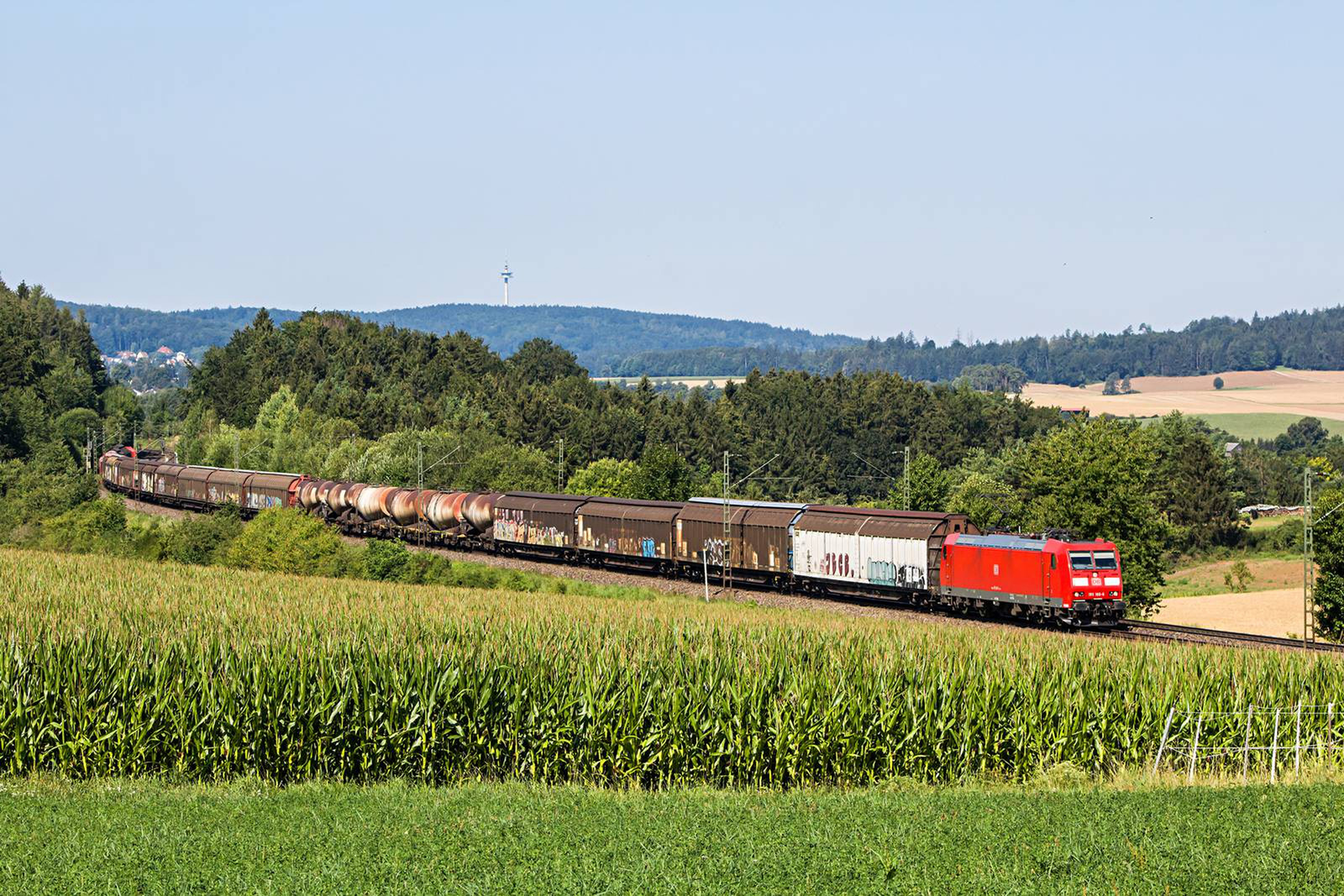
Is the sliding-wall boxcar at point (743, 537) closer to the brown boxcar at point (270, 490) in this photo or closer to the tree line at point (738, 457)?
the tree line at point (738, 457)

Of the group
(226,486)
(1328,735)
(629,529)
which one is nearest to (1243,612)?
(629,529)

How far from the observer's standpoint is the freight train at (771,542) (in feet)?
165

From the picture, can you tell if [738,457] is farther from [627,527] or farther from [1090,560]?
[1090,560]

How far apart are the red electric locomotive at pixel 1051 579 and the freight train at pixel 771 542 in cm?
4

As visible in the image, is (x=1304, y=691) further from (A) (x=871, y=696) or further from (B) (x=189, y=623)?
(B) (x=189, y=623)

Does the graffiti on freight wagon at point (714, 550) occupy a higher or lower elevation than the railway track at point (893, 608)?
higher

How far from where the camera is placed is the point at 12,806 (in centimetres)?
2470

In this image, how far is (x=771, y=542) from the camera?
65.1 meters

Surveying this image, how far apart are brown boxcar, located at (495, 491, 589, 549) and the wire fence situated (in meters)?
49.1

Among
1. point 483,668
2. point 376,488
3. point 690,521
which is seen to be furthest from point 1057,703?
point 376,488

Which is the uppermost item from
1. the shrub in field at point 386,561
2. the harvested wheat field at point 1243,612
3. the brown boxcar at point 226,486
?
the brown boxcar at point 226,486

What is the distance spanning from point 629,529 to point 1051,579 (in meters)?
28.9

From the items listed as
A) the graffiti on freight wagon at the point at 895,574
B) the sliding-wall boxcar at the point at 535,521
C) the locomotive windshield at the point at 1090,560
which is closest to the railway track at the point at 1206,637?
the locomotive windshield at the point at 1090,560

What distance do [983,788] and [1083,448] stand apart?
60.1m
